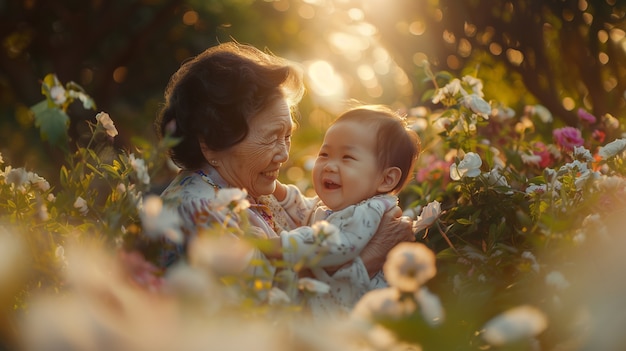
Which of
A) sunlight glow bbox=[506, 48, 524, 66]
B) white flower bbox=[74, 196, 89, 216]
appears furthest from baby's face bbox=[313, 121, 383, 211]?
sunlight glow bbox=[506, 48, 524, 66]

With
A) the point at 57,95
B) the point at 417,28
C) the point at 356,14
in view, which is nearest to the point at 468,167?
the point at 57,95

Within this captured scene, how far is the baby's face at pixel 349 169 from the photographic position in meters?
2.45

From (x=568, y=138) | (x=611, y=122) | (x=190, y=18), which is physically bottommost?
(x=568, y=138)

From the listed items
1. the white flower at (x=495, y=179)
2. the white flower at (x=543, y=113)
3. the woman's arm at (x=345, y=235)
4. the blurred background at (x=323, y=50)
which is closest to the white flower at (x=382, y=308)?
the woman's arm at (x=345, y=235)

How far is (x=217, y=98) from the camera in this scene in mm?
2373

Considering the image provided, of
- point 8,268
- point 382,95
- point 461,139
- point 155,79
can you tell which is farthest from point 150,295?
point 155,79

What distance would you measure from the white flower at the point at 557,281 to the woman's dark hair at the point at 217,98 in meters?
1.18

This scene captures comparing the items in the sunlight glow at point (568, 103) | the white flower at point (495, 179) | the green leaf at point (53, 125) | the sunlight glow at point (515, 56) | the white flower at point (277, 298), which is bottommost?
the white flower at point (277, 298)

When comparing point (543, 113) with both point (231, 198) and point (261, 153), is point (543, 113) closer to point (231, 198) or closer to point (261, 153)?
point (261, 153)

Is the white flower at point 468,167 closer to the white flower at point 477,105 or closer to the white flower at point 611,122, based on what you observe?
the white flower at point 477,105

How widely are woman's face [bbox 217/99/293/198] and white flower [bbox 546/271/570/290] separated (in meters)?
1.11

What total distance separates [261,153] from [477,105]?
0.85 m

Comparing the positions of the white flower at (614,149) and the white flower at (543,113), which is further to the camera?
the white flower at (543,113)

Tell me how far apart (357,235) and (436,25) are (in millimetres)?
2038
